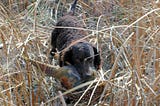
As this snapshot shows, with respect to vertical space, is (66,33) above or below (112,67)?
above

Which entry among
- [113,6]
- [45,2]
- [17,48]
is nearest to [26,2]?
[45,2]

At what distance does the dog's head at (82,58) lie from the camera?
1.65 meters

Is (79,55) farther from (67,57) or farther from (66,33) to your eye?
(66,33)

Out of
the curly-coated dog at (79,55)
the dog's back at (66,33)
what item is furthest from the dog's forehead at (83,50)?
the dog's back at (66,33)

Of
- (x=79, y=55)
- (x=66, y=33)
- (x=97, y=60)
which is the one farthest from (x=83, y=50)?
(x=66, y=33)

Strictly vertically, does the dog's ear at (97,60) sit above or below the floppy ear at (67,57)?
below

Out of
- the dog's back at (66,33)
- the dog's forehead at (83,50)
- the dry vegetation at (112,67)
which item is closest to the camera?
the dry vegetation at (112,67)

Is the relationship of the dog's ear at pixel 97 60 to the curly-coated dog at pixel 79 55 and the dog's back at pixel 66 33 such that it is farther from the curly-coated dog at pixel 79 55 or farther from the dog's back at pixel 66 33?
the dog's back at pixel 66 33

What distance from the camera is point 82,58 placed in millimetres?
1682

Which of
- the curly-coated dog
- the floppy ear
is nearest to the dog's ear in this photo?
the curly-coated dog

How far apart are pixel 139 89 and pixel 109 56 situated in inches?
27.1

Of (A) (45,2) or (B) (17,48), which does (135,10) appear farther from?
(A) (45,2)

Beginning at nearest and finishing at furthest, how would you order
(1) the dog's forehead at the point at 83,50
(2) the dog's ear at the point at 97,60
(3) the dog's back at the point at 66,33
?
(1) the dog's forehead at the point at 83,50, (2) the dog's ear at the point at 97,60, (3) the dog's back at the point at 66,33

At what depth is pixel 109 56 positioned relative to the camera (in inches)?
88.1
